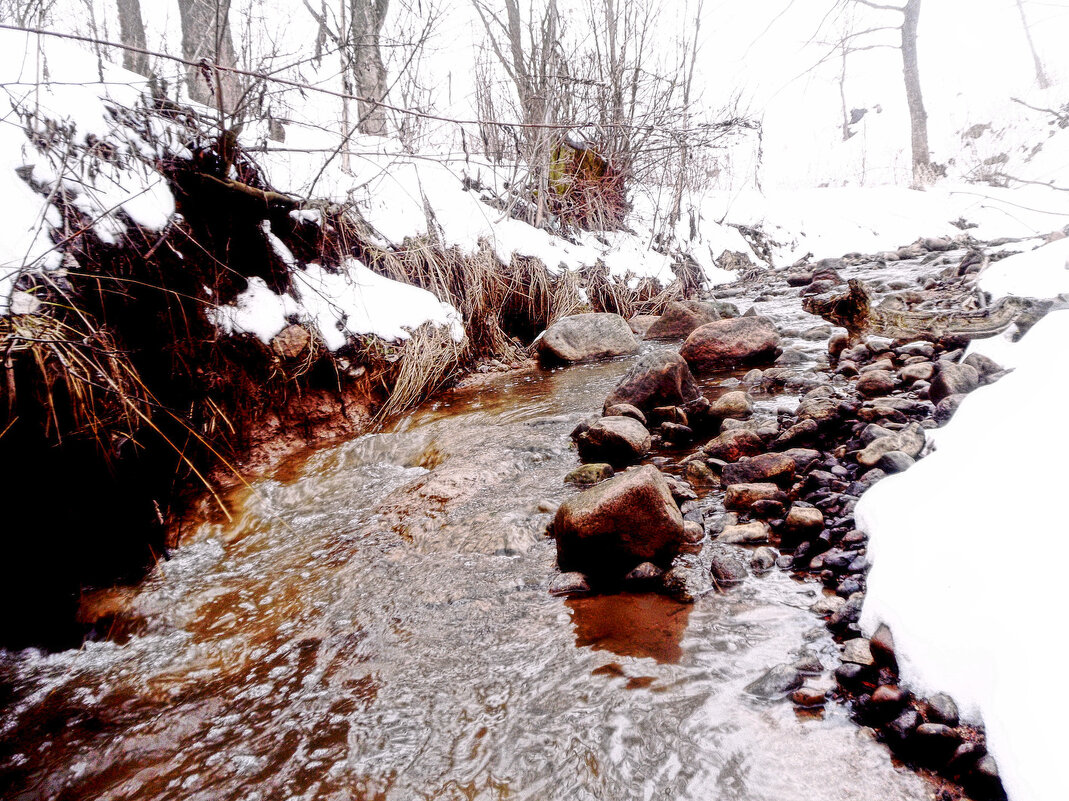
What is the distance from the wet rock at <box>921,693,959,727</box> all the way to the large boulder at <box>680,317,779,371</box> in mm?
3415

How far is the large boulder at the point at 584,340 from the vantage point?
516cm

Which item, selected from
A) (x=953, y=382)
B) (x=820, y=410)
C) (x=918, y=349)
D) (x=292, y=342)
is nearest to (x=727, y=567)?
(x=820, y=410)

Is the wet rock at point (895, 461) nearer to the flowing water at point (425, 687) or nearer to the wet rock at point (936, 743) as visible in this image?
the flowing water at point (425, 687)

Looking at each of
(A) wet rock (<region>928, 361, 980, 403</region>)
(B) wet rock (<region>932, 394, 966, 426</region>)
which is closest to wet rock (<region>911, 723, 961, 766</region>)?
(B) wet rock (<region>932, 394, 966, 426</region>)

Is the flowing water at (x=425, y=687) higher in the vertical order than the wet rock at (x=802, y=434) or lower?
lower

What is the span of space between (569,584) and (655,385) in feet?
5.79

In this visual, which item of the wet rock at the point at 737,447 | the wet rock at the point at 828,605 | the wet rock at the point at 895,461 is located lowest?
the wet rock at the point at 828,605

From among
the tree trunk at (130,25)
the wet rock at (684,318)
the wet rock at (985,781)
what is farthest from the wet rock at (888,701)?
the tree trunk at (130,25)

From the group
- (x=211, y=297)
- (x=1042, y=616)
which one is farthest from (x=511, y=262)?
(x=1042, y=616)

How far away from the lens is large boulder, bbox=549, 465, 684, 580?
172 centimetres

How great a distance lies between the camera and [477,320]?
4.95m

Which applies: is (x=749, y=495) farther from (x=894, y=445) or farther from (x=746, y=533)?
(x=894, y=445)

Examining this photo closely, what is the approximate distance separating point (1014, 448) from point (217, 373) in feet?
11.1

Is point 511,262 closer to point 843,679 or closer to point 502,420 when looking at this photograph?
point 502,420
